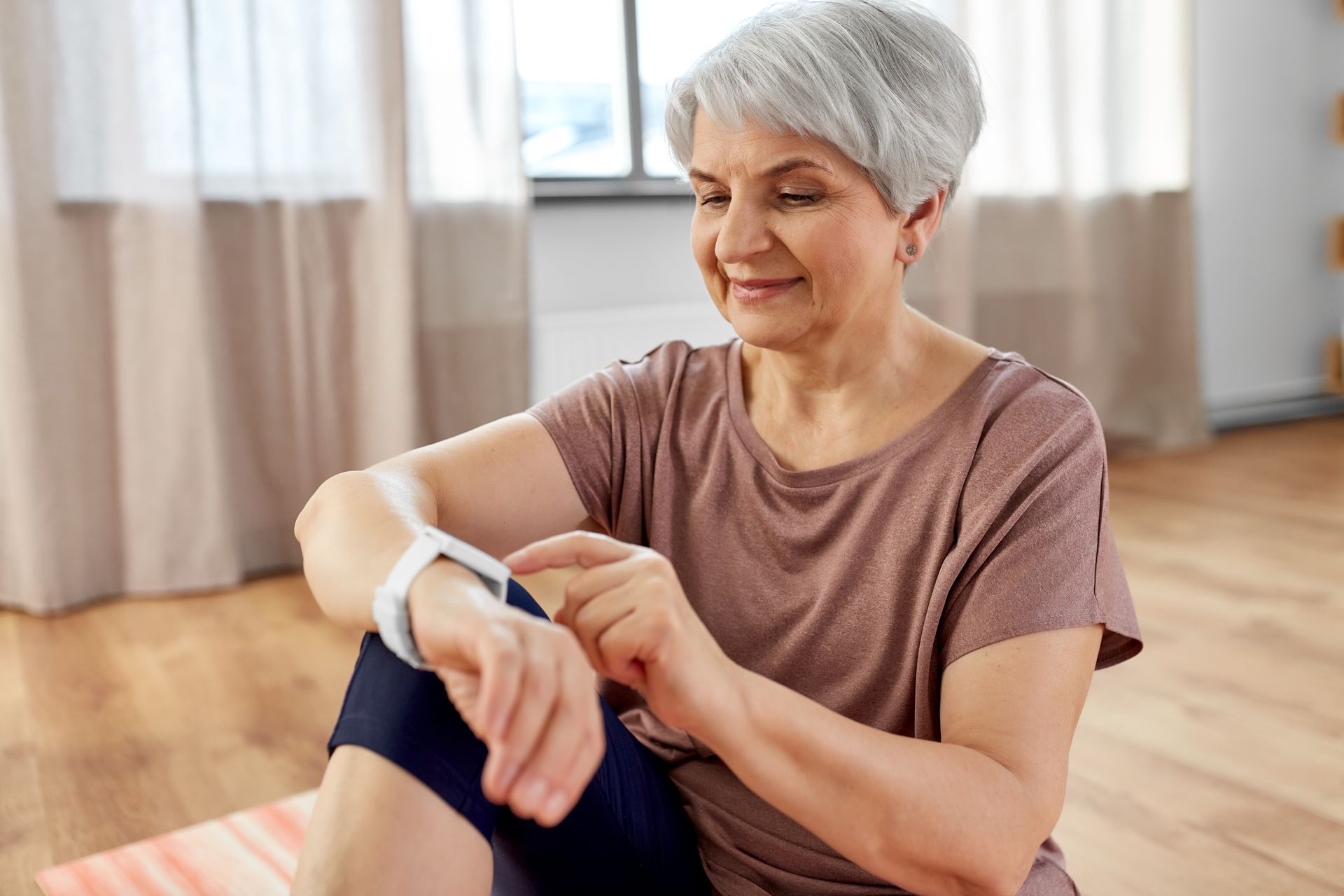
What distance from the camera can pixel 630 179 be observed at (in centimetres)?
366

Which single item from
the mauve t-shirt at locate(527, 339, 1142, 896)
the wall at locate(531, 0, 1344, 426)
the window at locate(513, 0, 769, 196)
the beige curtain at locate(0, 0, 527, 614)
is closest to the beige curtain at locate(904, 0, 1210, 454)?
the wall at locate(531, 0, 1344, 426)

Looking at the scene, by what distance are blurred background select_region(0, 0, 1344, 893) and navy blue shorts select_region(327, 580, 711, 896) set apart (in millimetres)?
750

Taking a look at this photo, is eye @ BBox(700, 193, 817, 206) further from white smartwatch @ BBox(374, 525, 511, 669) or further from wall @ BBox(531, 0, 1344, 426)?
wall @ BBox(531, 0, 1344, 426)

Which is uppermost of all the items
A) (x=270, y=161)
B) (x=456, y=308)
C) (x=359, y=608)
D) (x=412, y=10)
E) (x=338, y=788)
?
(x=412, y=10)

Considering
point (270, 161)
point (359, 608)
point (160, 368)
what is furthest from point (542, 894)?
point (270, 161)

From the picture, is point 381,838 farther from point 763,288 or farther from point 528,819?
point 763,288

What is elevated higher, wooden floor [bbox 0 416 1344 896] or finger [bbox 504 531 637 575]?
finger [bbox 504 531 637 575]

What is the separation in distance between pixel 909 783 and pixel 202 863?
1.15 metres

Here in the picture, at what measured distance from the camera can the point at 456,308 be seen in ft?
10.4

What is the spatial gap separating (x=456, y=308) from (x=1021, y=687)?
8.09ft

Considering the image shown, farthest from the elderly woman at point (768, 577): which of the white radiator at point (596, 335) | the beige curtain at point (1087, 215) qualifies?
the beige curtain at point (1087, 215)

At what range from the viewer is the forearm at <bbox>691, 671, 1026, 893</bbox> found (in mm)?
842

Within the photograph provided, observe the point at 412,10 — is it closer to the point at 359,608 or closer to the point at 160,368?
the point at 160,368

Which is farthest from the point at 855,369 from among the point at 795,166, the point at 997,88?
the point at 997,88
